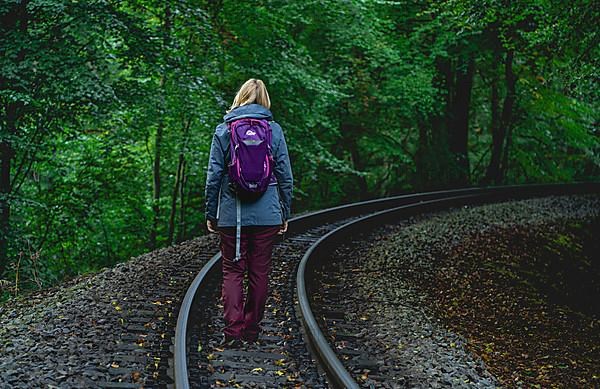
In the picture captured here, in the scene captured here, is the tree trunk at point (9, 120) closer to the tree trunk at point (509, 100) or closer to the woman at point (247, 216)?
the woman at point (247, 216)

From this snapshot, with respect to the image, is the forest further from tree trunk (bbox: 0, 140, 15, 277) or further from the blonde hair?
the blonde hair

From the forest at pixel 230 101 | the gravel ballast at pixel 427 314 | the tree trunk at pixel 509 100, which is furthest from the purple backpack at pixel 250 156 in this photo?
the tree trunk at pixel 509 100

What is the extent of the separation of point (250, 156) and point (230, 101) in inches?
405

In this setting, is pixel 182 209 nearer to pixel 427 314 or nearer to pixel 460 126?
pixel 427 314

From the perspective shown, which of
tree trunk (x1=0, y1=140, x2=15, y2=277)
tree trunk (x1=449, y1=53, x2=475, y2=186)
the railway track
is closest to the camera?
the railway track

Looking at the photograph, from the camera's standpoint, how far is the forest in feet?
34.6

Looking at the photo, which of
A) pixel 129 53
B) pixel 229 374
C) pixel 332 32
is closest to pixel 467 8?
pixel 332 32

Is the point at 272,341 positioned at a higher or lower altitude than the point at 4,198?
lower

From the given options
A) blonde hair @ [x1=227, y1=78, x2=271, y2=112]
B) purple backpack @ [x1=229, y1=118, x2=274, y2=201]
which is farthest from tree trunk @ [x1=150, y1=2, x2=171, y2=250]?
purple backpack @ [x1=229, y1=118, x2=274, y2=201]

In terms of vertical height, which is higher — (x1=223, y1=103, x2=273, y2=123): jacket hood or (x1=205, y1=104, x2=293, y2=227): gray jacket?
(x1=223, y1=103, x2=273, y2=123): jacket hood

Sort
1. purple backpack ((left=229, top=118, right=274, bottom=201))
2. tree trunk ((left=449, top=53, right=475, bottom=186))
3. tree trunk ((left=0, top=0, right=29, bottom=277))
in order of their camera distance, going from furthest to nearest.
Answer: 1. tree trunk ((left=449, top=53, right=475, bottom=186))
2. tree trunk ((left=0, top=0, right=29, bottom=277))
3. purple backpack ((left=229, top=118, right=274, bottom=201))

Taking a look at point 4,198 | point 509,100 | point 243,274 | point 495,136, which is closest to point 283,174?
point 243,274

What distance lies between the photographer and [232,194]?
19.2ft

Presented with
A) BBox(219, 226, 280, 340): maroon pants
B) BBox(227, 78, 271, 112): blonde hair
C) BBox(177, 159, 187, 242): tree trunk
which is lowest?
BBox(177, 159, 187, 242): tree trunk
